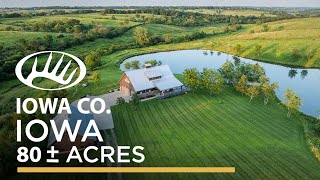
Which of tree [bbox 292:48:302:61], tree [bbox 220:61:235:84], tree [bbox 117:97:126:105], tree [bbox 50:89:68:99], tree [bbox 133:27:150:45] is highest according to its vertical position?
tree [bbox 133:27:150:45]

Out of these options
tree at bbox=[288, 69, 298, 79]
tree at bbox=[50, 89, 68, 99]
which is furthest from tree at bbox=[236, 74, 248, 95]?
tree at bbox=[50, 89, 68, 99]

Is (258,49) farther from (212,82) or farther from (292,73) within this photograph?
(212,82)

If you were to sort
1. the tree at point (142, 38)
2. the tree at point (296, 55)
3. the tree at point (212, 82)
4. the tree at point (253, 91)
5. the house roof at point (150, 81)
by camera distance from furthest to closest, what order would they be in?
1. the tree at point (142, 38)
2. the tree at point (296, 55)
3. the tree at point (212, 82)
4. the house roof at point (150, 81)
5. the tree at point (253, 91)

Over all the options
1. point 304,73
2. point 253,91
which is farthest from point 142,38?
point 253,91

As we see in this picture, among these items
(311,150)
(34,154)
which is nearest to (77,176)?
(34,154)

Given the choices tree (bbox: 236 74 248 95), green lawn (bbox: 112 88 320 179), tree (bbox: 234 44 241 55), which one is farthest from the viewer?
tree (bbox: 234 44 241 55)

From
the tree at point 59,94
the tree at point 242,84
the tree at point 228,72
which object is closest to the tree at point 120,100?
the tree at point 59,94

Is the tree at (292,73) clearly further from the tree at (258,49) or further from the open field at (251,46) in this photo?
the tree at (258,49)

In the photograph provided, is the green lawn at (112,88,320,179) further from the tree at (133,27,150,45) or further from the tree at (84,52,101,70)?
the tree at (133,27,150,45)
